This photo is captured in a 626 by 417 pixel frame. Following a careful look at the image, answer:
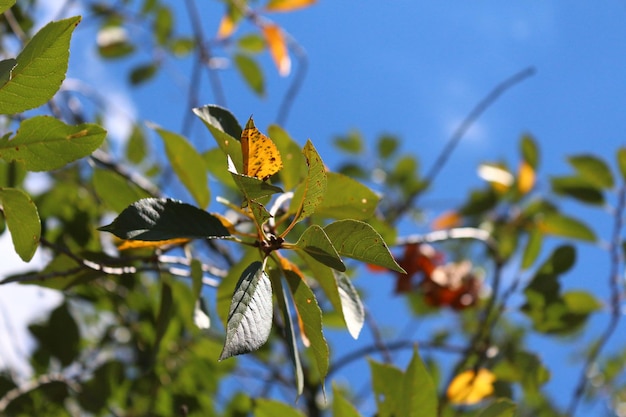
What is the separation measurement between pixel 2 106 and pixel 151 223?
158 mm

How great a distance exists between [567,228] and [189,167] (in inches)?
49.9

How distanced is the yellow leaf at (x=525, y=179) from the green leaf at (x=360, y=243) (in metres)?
1.62

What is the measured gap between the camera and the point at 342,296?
2.29ft

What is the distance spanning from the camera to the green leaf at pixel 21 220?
646 mm

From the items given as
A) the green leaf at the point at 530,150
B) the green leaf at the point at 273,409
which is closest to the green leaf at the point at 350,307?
the green leaf at the point at 273,409

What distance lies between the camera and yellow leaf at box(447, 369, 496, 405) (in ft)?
3.67

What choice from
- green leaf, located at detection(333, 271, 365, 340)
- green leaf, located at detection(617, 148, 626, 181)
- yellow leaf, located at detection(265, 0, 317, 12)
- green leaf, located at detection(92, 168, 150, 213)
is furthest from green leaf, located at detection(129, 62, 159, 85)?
green leaf, located at detection(333, 271, 365, 340)

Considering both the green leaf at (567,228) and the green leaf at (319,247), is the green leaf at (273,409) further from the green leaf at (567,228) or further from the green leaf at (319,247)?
the green leaf at (567,228)

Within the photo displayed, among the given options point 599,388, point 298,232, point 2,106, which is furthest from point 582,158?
point 2,106

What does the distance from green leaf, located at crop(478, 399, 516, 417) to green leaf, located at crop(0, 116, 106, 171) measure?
524 mm

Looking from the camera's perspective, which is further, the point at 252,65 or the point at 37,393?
the point at 252,65

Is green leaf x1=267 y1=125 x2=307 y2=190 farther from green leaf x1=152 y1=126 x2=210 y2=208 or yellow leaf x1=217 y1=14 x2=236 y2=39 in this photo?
yellow leaf x1=217 y1=14 x2=236 y2=39

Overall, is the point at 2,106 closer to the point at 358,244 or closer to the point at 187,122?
the point at 358,244

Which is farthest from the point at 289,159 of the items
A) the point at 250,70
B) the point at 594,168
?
the point at 250,70
